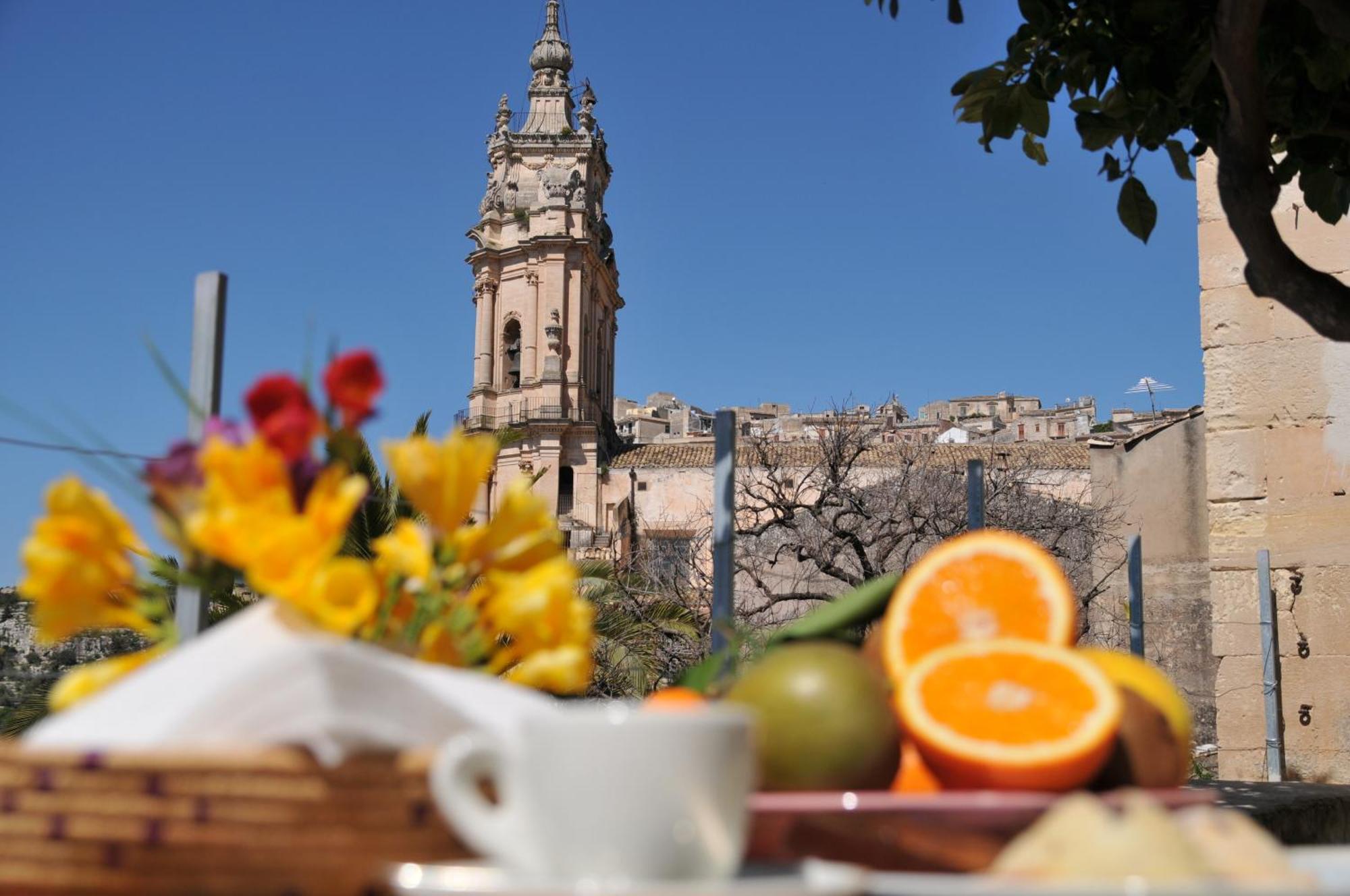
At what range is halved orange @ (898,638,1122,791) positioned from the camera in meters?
1.07

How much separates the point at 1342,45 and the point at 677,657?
39.6 feet

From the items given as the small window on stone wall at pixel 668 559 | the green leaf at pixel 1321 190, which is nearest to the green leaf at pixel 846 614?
the green leaf at pixel 1321 190

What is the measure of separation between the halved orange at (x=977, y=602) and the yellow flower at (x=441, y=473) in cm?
47

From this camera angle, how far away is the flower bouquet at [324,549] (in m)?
1.03

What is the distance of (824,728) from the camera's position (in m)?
1.11

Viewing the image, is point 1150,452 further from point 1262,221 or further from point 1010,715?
point 1010,715

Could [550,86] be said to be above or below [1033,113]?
above

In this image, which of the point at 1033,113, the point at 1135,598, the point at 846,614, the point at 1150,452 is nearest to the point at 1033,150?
the point at 1033,113

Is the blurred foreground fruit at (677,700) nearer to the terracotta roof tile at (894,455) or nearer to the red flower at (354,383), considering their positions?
the red flower at (354,383)

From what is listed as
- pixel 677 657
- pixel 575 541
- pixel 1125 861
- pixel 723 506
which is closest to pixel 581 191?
pixel 575 541

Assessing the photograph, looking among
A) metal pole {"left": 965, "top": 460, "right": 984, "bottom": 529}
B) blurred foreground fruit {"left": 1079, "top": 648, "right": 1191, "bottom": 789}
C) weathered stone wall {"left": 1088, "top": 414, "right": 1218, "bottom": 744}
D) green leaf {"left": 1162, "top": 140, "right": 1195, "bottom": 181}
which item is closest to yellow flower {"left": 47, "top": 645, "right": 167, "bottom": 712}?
blurred foreground fruit {"left": 1079, "top": 648, "right": 1191, "bottom": 789}

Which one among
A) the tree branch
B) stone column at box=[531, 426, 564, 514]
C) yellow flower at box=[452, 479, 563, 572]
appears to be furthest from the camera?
stone column at box=[531, 426, 564, 514]

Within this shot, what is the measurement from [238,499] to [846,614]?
2.24 feet

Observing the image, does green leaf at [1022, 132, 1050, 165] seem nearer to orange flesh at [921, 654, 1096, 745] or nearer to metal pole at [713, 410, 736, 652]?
metal pole at [713, 410, 736, 652]
